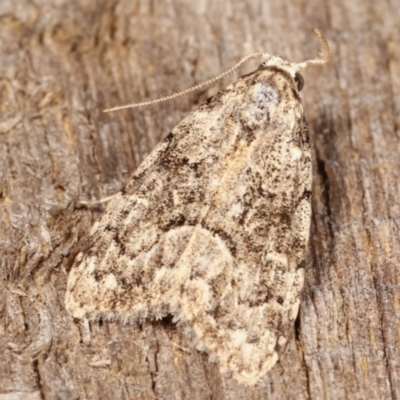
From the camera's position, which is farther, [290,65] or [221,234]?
[290,65]

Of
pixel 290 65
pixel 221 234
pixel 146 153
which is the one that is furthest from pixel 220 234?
pixel 290 65

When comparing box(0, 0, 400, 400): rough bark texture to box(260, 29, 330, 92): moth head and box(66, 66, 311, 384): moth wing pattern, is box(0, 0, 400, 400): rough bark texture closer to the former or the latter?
box(66, 66, 311, 384): moth wing pattern

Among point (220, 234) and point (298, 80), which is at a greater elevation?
point (298, 80)

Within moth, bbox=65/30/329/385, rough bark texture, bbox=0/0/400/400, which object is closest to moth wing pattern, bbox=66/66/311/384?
moth, bbox=65/30/329/385

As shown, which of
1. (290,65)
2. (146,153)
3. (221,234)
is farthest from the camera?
(146,153)

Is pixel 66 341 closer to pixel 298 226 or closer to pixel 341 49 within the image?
pixel 298 226

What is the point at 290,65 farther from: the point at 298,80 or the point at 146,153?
the point at 146,153
